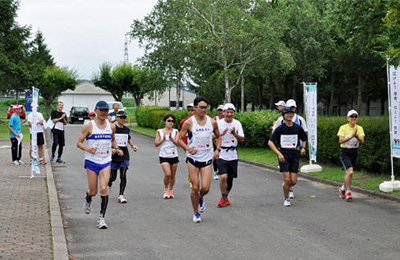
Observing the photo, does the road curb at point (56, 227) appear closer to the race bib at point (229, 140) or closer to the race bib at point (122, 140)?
the race bib at point (122, 140)

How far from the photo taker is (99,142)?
8.73 m

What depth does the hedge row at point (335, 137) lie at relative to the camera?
14414 millimetres

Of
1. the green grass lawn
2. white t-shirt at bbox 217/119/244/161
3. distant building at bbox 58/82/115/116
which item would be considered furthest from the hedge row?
distant building at bbox 58/82/115/116

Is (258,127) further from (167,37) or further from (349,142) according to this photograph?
(167,37)

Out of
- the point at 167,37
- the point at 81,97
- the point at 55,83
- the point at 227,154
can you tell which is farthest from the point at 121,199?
the point at 81,97

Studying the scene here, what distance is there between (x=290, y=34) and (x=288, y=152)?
1635 inches

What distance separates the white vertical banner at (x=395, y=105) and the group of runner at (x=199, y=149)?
1.26 m

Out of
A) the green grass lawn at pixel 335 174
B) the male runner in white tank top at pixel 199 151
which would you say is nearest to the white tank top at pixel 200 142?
the male runner in white tank top at pixel 199 151

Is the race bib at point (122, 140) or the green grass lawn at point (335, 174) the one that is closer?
the race bib at point (122, 140)

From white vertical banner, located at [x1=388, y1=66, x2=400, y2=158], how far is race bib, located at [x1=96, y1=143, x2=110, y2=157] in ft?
21.5

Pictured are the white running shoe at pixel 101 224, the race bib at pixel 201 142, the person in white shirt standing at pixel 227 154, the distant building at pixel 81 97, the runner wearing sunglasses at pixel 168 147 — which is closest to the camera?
the white running shoe at pixel 101 224

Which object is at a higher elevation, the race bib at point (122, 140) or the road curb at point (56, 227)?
the race bib at point (122, 140)

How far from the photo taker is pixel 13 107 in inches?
719

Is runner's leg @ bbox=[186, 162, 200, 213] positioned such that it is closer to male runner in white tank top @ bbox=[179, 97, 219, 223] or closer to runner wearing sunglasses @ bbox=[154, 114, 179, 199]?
male runner in white tank top @ bbox=[179, 97, 219, 223]
